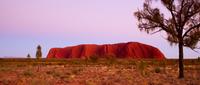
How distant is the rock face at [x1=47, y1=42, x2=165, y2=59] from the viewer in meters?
183

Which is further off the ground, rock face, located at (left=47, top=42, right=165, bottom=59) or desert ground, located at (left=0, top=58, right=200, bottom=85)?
rock face, located at (left=47, top=42, right=165, bottom=59)

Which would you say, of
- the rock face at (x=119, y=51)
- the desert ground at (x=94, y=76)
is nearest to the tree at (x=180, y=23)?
the desert ground at (x=94, y=76)

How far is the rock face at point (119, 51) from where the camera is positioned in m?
183

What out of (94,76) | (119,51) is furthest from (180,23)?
(119,51)

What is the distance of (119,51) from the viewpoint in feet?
610

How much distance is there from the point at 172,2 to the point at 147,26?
273 cm

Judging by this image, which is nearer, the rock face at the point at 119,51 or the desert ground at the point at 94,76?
the desert ground at the point at 94,76

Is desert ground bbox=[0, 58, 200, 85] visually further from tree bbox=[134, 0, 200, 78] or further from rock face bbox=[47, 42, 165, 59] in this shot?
rock face bbox=[47, 42, 165, 59]

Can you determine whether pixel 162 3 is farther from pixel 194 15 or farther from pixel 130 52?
pixel 130 52

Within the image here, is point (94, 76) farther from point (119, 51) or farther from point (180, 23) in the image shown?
point (119, 51)

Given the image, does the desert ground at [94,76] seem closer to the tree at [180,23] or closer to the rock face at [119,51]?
the tree at [180,23]

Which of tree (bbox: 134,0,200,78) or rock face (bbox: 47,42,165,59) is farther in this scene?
rock face (bbox: 47,42,165,59)

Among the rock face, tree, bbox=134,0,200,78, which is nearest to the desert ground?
tree, bbox=134,0,200,78

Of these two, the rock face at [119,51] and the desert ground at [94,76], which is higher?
the rock face at [119,51]
